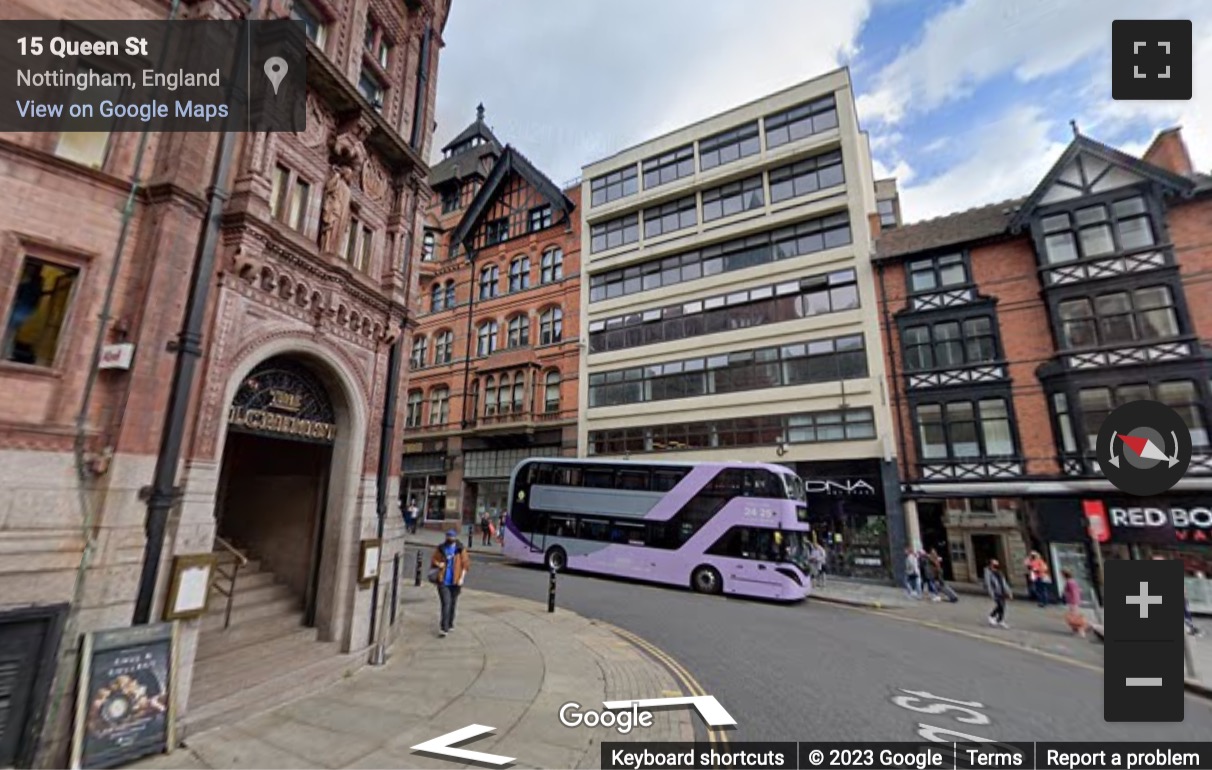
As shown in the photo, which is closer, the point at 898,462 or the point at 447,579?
the point at 447,579

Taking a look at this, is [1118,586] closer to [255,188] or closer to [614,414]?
[255,188]

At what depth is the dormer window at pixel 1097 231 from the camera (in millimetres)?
16469

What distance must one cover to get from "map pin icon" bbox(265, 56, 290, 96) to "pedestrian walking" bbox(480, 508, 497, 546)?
867 inches

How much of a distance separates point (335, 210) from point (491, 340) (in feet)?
73.6

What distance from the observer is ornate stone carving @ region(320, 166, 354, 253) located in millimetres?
8180

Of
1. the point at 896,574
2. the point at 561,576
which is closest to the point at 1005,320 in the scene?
the point at 896,574

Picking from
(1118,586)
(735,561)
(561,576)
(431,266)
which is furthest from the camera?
(431,266)

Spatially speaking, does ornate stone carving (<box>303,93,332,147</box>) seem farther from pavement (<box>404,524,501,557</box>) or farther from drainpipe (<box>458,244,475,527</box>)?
drainpipe (<box>458,244,475,527</box>)

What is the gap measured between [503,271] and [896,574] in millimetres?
25443

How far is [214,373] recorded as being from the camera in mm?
6184

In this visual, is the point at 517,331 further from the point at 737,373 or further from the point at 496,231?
the point at 737,373

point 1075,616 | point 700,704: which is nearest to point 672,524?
point 700,704

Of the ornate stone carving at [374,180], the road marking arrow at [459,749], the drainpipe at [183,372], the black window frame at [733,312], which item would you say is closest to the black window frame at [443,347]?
the black window frame at [733,312]

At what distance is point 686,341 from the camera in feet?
78.4
